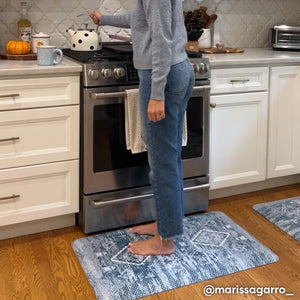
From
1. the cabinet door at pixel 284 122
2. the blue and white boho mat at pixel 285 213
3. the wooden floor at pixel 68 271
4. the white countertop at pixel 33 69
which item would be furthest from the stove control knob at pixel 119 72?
the blue and white boho mat at pixel 285 213

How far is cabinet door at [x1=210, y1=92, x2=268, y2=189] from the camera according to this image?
290 centimetres

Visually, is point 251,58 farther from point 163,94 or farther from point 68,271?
point 68,271

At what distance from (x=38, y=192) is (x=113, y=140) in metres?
0.47

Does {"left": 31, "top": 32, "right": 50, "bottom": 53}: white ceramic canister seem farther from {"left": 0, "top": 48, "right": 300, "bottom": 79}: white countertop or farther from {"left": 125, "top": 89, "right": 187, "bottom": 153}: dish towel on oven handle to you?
{"left": 125, "top": 89, "right": 187, "bottom": 153}: dish towel on oven handle

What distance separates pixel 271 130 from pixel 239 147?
257 mm

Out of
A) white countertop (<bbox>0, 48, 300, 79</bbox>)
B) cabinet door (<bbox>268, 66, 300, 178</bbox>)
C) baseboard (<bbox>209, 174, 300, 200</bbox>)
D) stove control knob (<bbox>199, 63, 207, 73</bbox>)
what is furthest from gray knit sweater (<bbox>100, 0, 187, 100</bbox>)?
baseboard (<bbox>209, 174, 300, 200</bbox>)

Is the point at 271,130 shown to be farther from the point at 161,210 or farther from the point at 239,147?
the point at 161,210

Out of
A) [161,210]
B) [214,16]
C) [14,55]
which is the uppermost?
[214,16]

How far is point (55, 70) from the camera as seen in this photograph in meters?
2.36

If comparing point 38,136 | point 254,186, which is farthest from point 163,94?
point 254,186

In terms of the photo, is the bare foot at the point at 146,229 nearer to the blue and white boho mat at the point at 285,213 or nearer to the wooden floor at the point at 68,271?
the wooden floor at the point at 68,271

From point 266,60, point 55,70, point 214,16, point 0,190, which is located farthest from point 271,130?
point 0,190

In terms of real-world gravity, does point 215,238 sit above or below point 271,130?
below

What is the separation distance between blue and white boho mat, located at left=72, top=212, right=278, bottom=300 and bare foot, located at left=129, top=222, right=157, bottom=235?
28 mm
